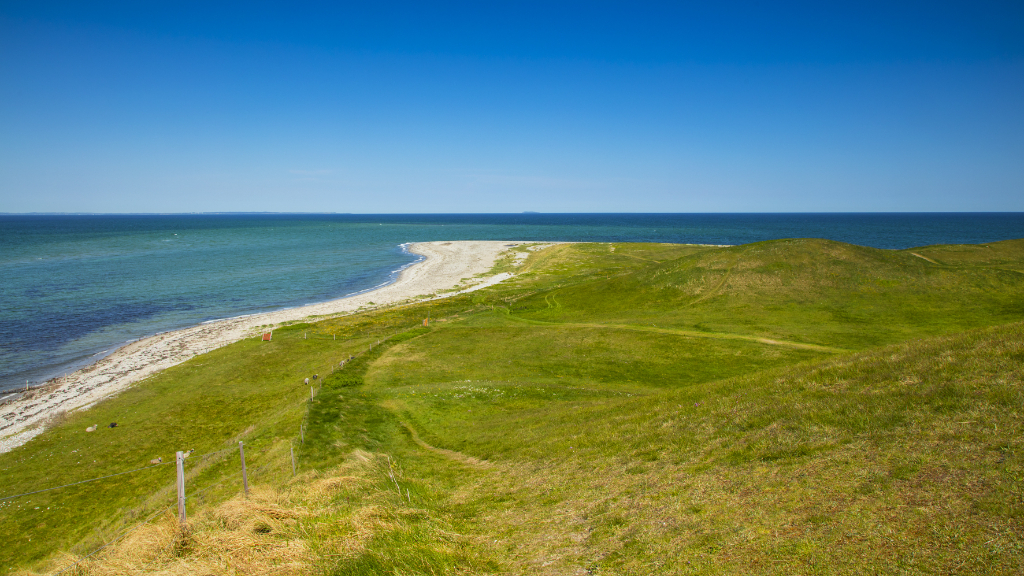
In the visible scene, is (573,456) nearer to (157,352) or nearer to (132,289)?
(157,352)

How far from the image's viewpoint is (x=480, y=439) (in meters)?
28.2

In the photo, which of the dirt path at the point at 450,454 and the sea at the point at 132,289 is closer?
the dirt path at the point at 450,454

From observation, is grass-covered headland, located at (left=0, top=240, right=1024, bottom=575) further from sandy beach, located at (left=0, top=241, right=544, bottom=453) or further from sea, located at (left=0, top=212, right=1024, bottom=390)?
sea, located at (left=0, top=212, right=1024, bottom=390)

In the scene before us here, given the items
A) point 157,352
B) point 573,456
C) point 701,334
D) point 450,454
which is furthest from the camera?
point 157,352

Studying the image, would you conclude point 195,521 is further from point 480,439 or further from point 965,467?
point 965,467

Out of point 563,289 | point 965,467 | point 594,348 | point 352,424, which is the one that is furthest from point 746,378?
point 563,289

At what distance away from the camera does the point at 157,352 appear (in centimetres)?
5603

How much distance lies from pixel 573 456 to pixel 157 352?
56711mm

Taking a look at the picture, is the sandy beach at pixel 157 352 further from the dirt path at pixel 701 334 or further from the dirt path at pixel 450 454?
the dirt path at pixel 701 334

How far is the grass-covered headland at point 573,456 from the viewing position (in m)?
12.7

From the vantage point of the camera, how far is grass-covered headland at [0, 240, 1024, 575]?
12680mm

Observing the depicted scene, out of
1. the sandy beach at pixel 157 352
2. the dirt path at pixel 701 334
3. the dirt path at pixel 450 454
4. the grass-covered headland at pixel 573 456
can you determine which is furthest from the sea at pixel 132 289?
the dirt path at pixel 701 334

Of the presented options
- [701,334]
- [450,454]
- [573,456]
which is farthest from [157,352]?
[701,334]

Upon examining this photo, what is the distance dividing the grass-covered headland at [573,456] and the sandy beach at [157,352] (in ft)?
11.6
